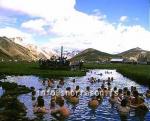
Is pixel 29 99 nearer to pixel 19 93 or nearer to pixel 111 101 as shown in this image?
pixel 19 93

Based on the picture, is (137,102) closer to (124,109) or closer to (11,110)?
(124,109)

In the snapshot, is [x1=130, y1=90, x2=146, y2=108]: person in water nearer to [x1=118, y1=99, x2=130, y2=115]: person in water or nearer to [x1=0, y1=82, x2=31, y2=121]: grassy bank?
[x1=118, y1=99, x2=130, y2=115]: person in water

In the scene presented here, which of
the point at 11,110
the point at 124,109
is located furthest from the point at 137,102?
the point at 11,110

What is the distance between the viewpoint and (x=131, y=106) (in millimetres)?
50094

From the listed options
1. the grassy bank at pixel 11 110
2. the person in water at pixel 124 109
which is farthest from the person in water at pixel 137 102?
the grassy bank at pixel 11 110

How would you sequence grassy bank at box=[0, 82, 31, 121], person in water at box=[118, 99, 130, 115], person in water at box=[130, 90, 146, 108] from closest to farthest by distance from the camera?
grassy bank at box=[0, 82, 31, 121], person in water at box=[118, 99, 130, 115], person in water at box=[130, 90, 146, 108]

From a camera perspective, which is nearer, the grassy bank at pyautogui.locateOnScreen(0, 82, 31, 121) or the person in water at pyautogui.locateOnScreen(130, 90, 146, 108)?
the grassy bank at pyautogui.locateOnScreen(0, 82, 31, 121)

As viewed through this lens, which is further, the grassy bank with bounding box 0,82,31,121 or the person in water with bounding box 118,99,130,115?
the person in water with bounding box 118,99,130,115

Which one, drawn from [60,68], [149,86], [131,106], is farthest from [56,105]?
[60,68]

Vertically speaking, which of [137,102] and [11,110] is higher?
[137,102]

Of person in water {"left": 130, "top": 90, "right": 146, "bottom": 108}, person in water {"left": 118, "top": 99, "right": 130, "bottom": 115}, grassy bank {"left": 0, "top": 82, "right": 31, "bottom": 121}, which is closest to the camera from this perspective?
grassy bank {"left": 0, "top": 82, "right": 31, "bottom": 121}

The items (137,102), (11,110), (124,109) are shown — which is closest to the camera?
(11,110)

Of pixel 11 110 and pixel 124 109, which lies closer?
pixel 11 110

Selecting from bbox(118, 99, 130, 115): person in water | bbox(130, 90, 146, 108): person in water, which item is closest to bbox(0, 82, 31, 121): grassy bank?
bbox(118, 99, 130, 115): person in water
